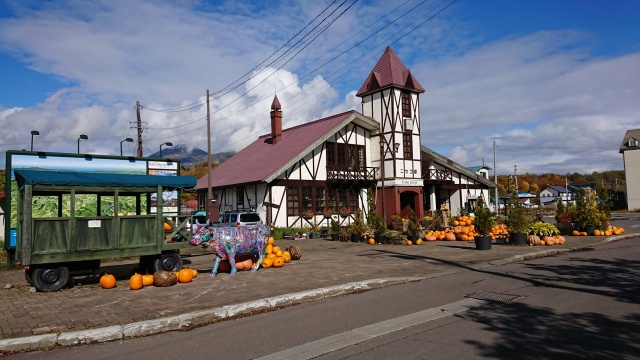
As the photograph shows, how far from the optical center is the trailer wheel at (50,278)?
10.2 metres

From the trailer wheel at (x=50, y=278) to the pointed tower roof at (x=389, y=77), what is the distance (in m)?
25.1

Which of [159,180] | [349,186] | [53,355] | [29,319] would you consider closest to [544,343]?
[53,355]

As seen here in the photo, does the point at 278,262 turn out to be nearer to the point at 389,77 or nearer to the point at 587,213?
the point at 587,213

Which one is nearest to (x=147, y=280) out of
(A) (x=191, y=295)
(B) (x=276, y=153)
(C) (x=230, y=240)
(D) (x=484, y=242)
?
(A) (x=191, y=295)

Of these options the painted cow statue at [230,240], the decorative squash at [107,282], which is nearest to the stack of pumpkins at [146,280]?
the decorative squash at [107,282]

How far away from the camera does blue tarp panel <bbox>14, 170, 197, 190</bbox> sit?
10.1 metres

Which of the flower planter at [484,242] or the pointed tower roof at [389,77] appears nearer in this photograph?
the flower planter at [484,242]

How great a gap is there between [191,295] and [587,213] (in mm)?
21484

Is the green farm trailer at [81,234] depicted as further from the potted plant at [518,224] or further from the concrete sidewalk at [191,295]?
the potted plant at [518,224]

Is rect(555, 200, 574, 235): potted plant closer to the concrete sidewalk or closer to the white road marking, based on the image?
the concrete sidewalk

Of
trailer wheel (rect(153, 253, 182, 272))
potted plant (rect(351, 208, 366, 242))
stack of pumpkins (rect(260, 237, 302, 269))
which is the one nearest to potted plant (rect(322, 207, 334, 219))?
potted plant (rect(351, 208, 366, 242))

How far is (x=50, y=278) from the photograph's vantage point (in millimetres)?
10344

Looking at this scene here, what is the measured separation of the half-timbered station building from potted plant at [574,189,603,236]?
10.8 metres

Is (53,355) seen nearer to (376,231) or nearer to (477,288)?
(477,288)
